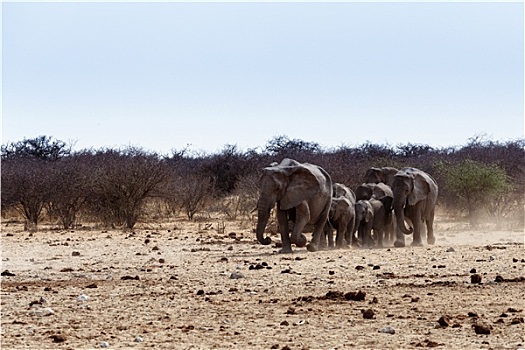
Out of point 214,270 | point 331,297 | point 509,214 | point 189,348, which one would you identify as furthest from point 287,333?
point 509,214

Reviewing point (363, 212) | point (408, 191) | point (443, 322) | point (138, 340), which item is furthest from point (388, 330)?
point (408, 191)

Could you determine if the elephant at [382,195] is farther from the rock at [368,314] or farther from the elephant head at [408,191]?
the rock at [368,314]

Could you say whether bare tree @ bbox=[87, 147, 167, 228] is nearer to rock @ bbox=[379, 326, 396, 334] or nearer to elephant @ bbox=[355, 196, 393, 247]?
elephant @ bbox=[355, 196, 393, 247]

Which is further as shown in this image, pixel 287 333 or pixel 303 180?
pixel 303 180

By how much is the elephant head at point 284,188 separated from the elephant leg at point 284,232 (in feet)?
0.61

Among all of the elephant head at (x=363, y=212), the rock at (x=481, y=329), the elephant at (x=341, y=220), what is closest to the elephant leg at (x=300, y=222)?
the elephant at (x=341, y=220)

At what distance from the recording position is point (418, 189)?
2300 centimetres

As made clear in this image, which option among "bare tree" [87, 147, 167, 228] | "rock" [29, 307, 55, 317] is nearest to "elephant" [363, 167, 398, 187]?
"bare tree" [87, 147, 167, 228]

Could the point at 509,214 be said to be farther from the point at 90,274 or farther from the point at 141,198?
the point at 90,274

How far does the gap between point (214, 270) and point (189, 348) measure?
7.06m

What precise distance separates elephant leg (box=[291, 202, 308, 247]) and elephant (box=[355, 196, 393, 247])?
1.94 metres

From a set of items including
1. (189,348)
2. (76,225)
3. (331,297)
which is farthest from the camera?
(76,225)

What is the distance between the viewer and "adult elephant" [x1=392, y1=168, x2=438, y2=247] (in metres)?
22.3

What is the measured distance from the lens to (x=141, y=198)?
30.5 meters
